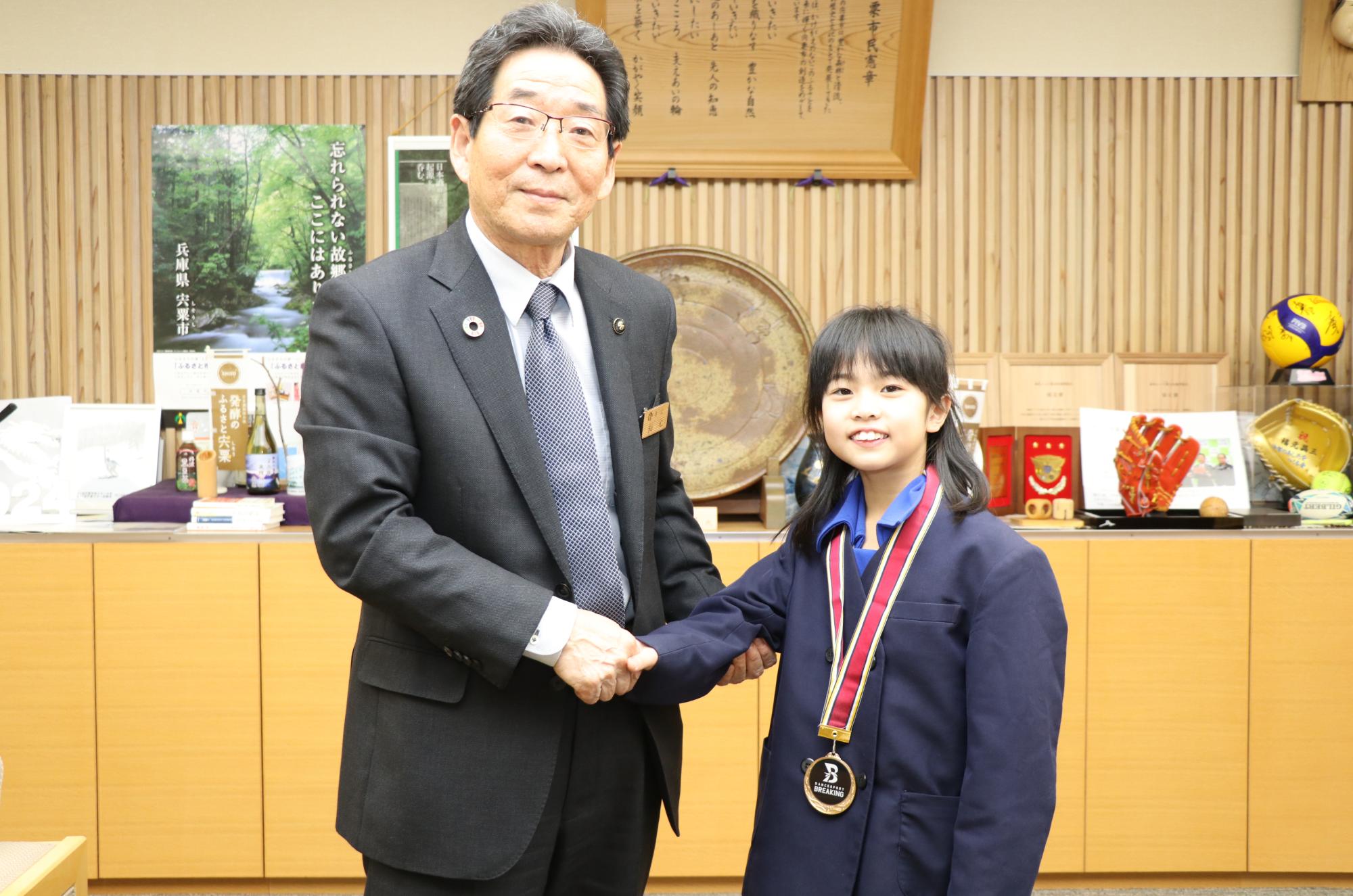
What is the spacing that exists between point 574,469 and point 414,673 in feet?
1.23

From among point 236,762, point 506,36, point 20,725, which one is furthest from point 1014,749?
point 20,725

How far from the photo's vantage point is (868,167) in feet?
11.6

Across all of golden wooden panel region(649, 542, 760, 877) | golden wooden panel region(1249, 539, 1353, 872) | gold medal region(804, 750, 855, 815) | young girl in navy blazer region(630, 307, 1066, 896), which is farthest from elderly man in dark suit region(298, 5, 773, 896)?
golden wooden panel region(1249, 539, 1353, 872)

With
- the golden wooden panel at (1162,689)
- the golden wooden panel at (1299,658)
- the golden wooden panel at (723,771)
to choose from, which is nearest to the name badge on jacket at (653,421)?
the golden wooden panel at (723,771)

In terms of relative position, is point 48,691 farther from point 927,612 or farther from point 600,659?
point 927,612

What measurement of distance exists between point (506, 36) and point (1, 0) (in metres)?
2.73

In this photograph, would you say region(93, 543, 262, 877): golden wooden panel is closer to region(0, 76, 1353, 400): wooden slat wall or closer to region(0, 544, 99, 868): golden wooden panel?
region(0, 544, 99, 868): golden wooden panel

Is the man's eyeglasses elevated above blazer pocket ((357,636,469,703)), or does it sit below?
above

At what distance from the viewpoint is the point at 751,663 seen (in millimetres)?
1818

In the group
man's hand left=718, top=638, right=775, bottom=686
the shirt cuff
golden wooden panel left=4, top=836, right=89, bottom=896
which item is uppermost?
the shirt cuff

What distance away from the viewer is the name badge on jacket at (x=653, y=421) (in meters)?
1.76

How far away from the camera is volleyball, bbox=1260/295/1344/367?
132 inches

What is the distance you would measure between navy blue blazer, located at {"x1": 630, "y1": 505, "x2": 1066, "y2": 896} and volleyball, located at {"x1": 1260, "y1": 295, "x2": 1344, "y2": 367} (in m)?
2.21

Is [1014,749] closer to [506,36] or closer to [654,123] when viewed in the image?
[506,36]
